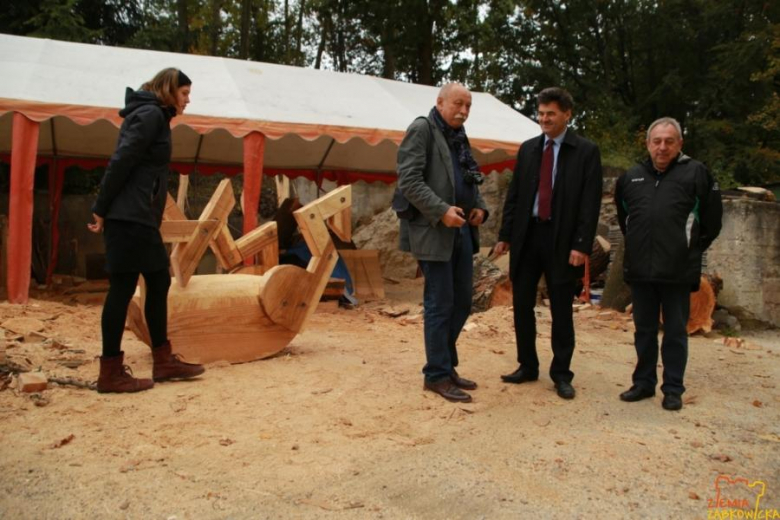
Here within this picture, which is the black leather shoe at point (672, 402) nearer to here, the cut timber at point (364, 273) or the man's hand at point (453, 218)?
the man's hand at point (453, 218)

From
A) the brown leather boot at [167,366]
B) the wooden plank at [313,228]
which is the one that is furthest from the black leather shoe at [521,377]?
the brown leather boot at [167,366]

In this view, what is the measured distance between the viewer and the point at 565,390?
11.6 feet

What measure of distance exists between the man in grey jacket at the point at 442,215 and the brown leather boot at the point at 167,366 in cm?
133

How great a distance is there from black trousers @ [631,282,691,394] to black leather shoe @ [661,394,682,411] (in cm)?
3

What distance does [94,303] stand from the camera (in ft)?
24.5

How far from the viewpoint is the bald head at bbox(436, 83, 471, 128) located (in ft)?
11.2

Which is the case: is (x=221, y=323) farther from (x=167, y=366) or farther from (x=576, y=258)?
(x=576, y=258)

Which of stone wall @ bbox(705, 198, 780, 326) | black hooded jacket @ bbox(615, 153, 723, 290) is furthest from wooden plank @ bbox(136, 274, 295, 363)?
stone wall @ bbox(705, 198, 780, 326)

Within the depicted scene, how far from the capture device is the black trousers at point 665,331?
3479 millimetres

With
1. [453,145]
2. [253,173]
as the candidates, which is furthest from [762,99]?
[453,145]

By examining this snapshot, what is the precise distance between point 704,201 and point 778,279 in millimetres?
3797

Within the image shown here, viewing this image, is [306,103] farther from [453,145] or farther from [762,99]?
[762,99]

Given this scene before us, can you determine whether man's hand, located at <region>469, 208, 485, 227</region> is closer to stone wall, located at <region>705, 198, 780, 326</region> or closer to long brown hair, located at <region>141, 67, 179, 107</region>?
long brown hair, located at <region>141, 67, 179, 107</region>

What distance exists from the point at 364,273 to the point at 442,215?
5.44 metres
